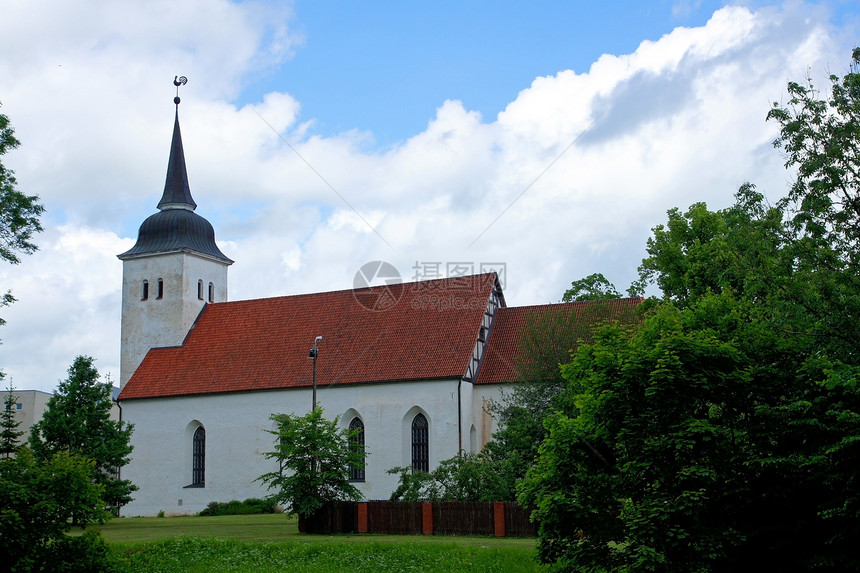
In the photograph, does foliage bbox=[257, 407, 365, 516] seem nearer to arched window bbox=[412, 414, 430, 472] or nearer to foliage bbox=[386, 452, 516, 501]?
foliage bbox=[386, 452, 516, 501]

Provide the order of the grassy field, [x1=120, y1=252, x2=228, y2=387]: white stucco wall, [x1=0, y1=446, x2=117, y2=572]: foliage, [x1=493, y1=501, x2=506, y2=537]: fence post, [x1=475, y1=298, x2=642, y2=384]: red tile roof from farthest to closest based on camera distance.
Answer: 1. [x1=120, y1=252, x2=228, y2=387]: white stucco wall
2. [x1=475, y1=298, x2=642, y2=384]: red tile roof
3. [x1=493, y1=501, x2=506, y2=537]: fence post
4. the grassy field
5. [x1=0, y1=446, x2=117, y2=572]: foliage

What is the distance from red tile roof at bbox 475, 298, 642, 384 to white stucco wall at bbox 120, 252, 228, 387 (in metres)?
17.2

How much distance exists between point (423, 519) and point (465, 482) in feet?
7.04

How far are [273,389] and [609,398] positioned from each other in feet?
88.8

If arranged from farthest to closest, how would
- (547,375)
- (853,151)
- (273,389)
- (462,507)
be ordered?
(273,389) → (547,375) → (462,507) → (853,151)

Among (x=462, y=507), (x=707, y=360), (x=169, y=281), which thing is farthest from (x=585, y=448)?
(x=169, y=281)

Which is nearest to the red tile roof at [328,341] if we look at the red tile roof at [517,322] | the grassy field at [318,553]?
the red tile roof at [517,322]

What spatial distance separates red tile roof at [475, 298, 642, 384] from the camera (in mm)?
38812

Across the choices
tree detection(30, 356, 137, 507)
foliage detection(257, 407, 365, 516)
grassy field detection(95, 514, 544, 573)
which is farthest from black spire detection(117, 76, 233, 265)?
grassy field detection(95, 514, 544, 573)

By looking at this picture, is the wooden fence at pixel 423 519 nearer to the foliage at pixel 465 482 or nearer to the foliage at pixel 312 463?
the foliage at pixel 312 463

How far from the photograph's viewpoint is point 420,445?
40.8 m

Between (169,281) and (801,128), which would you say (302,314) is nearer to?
(169,281)

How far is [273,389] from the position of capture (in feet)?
141

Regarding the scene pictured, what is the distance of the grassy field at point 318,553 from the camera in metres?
22.9
